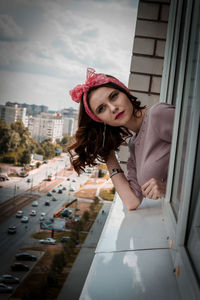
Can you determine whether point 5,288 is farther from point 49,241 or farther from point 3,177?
point 3,177

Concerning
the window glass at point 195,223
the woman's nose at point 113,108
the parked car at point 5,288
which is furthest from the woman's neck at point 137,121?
the parked car at point 5,288

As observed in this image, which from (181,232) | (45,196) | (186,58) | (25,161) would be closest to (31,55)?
(25,161)

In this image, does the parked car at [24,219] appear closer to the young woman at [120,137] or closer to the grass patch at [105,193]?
the grass patch at [105,193]

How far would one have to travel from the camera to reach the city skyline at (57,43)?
262cm

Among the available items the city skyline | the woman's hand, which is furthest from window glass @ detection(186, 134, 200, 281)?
the city skyline

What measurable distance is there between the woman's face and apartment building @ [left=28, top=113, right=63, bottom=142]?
1.82 meters

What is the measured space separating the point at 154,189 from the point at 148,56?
126 centimetres

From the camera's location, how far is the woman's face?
41.8 inches

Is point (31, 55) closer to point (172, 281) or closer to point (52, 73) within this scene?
point (52, 73)

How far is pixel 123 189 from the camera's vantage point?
1.18 meters

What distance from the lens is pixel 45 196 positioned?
9.46 feet

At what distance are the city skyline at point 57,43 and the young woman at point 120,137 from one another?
1354 mm

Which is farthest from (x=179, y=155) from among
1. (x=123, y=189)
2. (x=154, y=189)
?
(x=123, y=189)

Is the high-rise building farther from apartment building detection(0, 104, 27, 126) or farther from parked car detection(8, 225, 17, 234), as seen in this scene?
parked car detection(8, 225, 17, 234)
